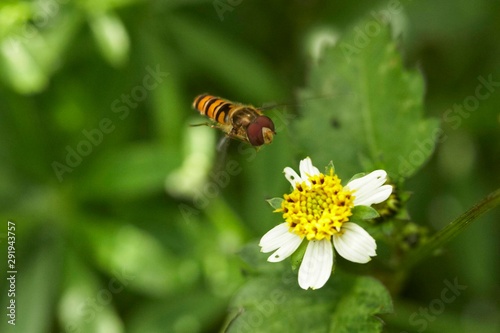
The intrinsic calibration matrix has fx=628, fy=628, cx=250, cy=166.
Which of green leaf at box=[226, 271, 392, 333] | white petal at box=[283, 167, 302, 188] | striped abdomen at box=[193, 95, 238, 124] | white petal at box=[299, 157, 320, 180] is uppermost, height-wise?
striped abdomen at box=[193, 95, 238, 124]

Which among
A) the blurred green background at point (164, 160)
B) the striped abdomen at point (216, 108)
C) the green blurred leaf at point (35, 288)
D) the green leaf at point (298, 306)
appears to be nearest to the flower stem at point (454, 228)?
the green leaf at point (298, 306)

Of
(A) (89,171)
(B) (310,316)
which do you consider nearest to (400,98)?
(B) (310,316)

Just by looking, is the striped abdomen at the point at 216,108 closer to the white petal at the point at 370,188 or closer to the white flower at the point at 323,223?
the white flower at the point at 323,223

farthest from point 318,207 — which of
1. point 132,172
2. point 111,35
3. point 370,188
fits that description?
point 111,35

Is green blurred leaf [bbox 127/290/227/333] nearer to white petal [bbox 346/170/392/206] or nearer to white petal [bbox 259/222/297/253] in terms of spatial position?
white petal [bbox 259/222/297/253]

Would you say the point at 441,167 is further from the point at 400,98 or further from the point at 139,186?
the point at 139,186

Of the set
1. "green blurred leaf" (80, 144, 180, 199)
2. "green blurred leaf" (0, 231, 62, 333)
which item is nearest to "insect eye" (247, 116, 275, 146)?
"green blurred leaf" (80, 144, 180, 199)

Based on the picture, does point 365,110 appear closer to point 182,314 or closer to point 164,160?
point 164,160
